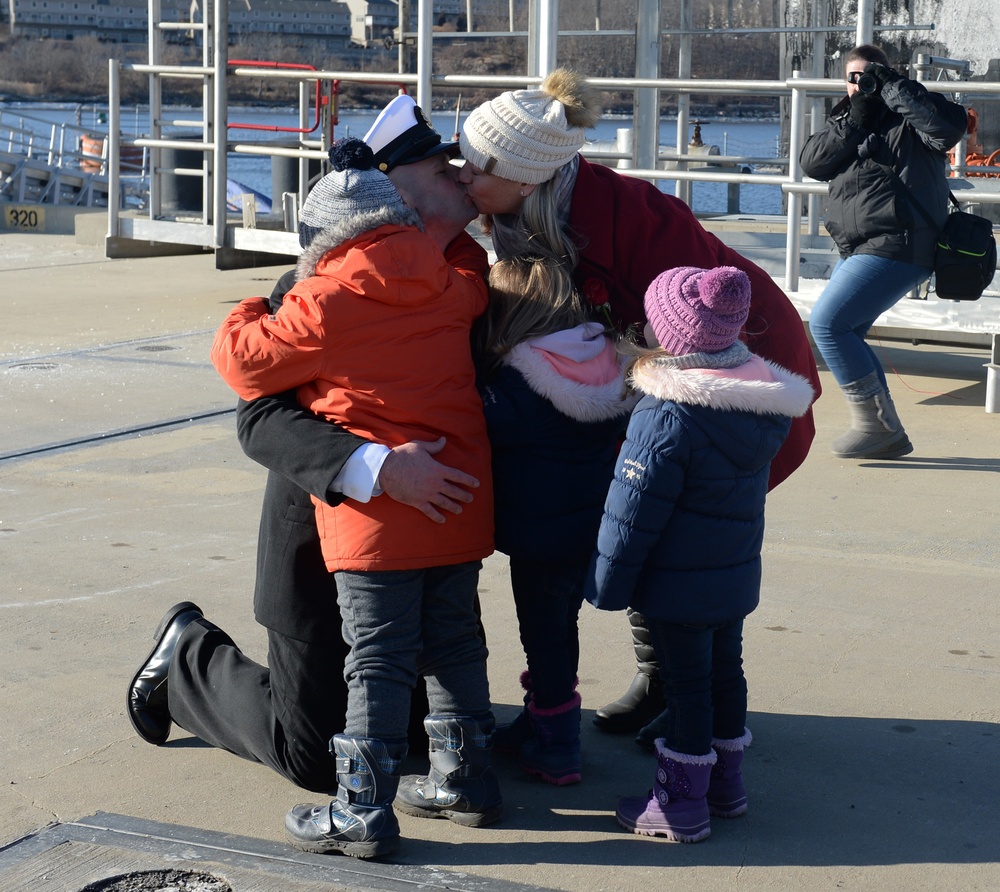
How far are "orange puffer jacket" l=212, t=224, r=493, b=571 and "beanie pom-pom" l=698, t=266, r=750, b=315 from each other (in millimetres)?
502

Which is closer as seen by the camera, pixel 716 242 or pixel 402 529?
pixel 402 529

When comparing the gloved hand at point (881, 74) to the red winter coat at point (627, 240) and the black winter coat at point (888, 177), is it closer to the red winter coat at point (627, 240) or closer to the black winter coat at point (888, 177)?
the black winter coat at point (888, 177)

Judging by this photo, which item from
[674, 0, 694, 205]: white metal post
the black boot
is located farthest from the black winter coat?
[674, 0, 694, 205]: white metal post

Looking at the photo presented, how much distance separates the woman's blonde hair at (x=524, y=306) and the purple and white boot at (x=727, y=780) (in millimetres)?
932

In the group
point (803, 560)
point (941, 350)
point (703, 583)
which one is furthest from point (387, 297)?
point (941, 350)

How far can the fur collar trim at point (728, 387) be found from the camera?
9.00ft

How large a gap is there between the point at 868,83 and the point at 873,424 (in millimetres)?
1440

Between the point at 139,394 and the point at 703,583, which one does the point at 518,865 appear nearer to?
the point at 703,583

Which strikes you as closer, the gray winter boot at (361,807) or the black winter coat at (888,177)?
the gray winter boot at (361,807)

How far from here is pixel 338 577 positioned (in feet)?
9.30

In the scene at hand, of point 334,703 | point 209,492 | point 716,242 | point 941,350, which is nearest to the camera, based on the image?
point 334,703

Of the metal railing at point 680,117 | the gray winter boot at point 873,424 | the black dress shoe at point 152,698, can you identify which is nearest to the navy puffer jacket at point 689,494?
the black dress shoe at point 152,698

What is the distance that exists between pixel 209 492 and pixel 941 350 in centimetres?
532

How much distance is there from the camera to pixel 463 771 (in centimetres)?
A: 294
